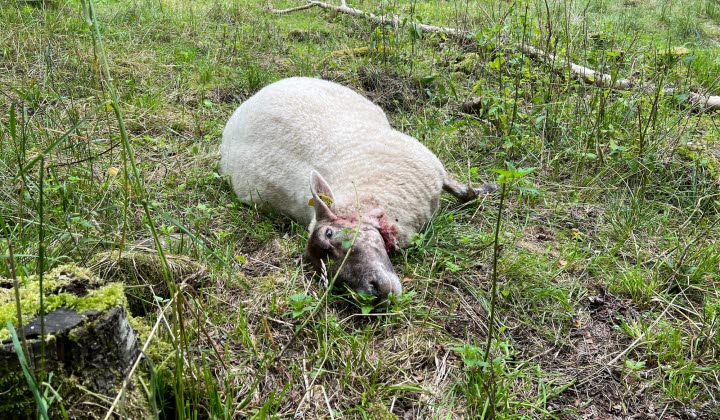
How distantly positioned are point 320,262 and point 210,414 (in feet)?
4.64

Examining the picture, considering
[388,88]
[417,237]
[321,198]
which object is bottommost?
[417,237]

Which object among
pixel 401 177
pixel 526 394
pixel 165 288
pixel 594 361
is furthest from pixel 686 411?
pixel 165 288

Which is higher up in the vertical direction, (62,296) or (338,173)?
(62,296)

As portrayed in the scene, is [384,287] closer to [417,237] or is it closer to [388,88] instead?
[417,237]

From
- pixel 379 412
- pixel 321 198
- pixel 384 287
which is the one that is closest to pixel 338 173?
pixel 321 198

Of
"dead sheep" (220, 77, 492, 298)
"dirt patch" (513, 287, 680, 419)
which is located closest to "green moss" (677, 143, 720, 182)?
"dead sheep" (220, 77, 492, 298)

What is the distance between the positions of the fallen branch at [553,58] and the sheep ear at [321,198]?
2612mm

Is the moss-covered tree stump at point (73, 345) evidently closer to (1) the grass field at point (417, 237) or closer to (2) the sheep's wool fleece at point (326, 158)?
(1) the grass field at point (417, 237)

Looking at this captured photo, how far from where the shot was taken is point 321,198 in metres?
3.47

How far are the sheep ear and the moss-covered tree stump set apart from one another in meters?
1.56

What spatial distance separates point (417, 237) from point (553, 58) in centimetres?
252

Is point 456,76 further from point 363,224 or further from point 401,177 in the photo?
point 363,224

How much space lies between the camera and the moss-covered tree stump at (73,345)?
5.55 feet

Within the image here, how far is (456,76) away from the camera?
645cm
